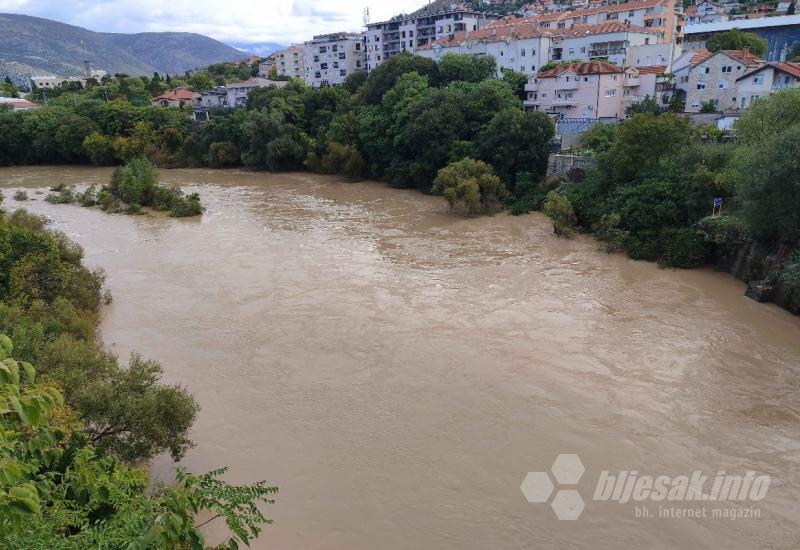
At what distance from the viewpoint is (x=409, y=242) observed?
79.4 ft

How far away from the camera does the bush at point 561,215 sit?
2344cm

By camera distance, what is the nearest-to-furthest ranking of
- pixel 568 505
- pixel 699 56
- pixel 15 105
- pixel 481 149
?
pixel 568 505 → pixel 481 149 → pixel 699 56 → pixel 15 105

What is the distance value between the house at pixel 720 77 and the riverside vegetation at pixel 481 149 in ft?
14.5

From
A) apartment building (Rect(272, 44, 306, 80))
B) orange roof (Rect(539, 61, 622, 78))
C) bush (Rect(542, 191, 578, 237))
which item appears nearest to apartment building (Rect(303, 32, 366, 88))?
apartment building (Rect(272, 44, 306, 80))

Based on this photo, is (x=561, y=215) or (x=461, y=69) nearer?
(x=561, y=215)

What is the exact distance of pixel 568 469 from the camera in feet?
34.0

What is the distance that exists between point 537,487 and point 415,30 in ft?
200

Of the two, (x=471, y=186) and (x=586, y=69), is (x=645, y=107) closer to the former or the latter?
(x=586, y=69)

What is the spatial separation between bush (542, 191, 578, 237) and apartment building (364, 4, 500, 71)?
3937cm

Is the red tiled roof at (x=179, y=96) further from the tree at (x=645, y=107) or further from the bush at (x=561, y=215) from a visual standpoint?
the bush at (x=561, y=215)

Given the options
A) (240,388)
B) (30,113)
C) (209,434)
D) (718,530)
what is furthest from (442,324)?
(30,113)

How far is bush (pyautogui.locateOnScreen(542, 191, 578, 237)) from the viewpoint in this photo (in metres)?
23.4

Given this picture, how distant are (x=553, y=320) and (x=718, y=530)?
25.6 ft

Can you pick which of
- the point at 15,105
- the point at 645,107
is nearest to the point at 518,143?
the point at 645,107
